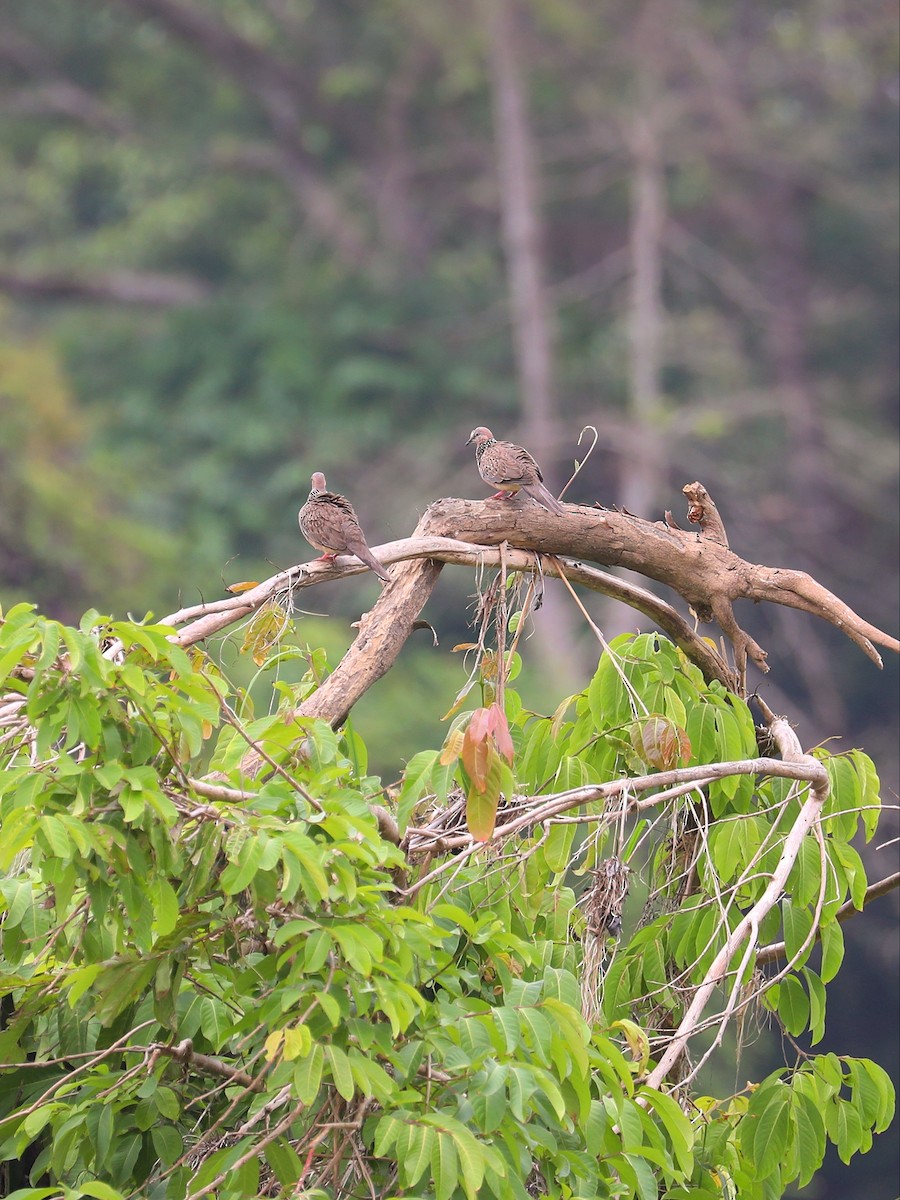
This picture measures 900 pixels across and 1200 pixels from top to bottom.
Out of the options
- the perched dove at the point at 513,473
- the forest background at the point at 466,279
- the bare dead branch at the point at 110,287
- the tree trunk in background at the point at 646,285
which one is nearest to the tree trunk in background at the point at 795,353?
the forest background at the point at 466,279

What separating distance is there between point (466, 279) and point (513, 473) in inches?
558

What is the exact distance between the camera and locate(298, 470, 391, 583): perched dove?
3125 millimetres

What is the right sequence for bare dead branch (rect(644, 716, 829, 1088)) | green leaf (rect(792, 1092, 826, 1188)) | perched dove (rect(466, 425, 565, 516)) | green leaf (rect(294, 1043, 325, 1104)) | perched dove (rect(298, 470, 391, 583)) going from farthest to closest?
perched dove (rect(466, 425, 565, 516)) → perched dove (rect(298, 470, 391, 583)) → green leaf (rect(792, 1092, 826, 1188)) → bare dead branch (rect(644, 716, 829, 1088)) → green leaf (rect(294, 1043, 325, 1104))

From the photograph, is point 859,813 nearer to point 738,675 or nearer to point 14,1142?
point 738,675

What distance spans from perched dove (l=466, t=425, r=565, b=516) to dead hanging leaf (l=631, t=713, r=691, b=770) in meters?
0.59

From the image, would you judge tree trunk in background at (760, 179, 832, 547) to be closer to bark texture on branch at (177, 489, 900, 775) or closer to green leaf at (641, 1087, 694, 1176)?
bark texture on branch at (177, 489, 900, 775)

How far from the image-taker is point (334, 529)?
3432 mm

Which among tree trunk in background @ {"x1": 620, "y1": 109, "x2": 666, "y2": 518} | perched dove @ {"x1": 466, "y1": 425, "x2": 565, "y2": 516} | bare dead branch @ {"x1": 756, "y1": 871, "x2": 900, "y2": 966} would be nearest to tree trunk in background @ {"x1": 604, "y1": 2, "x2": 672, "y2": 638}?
tree trunk in background @ {"x1": 620, "y1": 109, "x2": 666, "y2": 518}

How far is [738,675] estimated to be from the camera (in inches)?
143

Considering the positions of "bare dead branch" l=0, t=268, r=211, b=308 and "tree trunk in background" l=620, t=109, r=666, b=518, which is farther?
"bare dead branch" l=0, t=268, r=211, b=308

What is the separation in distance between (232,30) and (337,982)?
56.8ft

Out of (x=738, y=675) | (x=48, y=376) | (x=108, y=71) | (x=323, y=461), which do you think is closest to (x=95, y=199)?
(x=108, y=71)

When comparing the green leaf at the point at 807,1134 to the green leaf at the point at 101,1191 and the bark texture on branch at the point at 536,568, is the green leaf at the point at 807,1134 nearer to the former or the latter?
the bark texture on branch at the point at 536,568

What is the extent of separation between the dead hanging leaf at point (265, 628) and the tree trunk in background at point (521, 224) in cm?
1253
